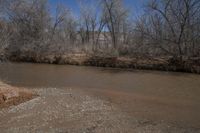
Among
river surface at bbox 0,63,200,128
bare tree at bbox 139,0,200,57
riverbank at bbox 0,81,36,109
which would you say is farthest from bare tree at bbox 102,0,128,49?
riverbank at bbox 0,81,36,109

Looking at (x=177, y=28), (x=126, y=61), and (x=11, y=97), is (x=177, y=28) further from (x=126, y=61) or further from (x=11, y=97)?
(x=11, y=97)

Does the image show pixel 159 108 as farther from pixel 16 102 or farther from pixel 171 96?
pixel 16 102

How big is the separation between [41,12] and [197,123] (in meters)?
30.0

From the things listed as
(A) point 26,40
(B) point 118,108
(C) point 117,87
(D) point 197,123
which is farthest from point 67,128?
(A) point 26,40

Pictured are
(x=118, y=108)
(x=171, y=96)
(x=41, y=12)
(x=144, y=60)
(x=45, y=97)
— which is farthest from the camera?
(x=41, y=12)

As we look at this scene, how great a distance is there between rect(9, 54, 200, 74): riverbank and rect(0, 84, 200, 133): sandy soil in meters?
13.8

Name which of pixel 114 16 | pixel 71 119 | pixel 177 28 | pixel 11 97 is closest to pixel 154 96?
pixel 71 119

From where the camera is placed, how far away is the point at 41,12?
3656cm

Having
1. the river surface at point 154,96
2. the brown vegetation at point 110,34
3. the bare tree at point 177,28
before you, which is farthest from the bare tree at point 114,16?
the river surface at point 154,96

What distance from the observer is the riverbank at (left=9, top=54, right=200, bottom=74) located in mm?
24578

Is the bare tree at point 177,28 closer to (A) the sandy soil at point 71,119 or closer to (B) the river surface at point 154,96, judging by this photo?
(B) the river surface at point 154,96

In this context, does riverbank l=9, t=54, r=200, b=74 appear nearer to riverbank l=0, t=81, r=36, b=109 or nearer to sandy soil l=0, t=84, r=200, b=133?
sandy soil l=0, t=84, r=200, b=133

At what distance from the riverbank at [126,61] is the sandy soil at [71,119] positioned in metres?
13.8

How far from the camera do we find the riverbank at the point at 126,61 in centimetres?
2458
